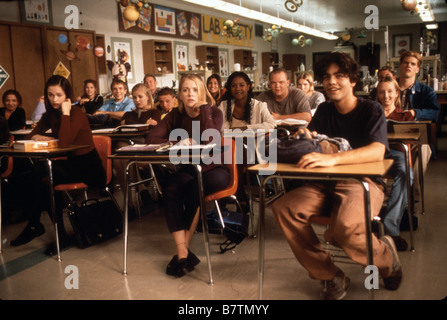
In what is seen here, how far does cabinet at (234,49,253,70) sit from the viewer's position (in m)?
13.2

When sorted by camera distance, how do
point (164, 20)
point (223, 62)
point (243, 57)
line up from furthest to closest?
point (243, 57)
point (223, 62)
point (164, 20)

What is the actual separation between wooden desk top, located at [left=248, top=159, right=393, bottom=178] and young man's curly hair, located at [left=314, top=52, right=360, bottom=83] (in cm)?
52

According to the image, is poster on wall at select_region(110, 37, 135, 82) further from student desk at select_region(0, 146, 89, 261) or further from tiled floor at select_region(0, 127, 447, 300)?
student desk at select_region(0, 146, 89, 261)

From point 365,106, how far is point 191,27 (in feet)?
31.4

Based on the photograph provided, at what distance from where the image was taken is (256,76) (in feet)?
34.6

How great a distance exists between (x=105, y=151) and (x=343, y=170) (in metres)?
2.03

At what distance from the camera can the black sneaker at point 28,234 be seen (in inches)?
123

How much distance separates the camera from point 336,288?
2062 millimetres

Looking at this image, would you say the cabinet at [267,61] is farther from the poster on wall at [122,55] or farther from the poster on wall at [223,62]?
the poster on wall at [122,55]

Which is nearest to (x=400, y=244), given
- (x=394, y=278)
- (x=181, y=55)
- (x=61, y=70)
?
(x=394, y=278)

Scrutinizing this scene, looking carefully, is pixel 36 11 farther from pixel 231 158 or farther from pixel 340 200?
pixel 340 200

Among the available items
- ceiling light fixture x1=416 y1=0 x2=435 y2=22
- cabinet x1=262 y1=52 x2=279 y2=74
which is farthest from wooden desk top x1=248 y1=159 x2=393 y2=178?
cabinet x1=262 y1=52 x2=279 y2=74
